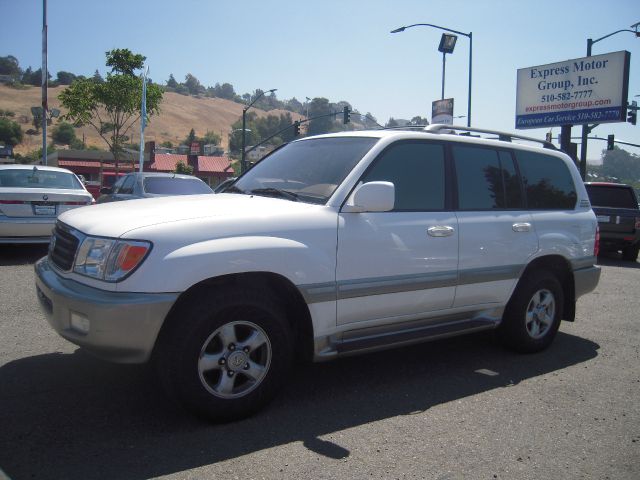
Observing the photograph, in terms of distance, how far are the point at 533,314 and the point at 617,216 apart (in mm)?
9032

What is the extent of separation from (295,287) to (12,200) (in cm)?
681

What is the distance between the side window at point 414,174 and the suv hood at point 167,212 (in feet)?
2.26

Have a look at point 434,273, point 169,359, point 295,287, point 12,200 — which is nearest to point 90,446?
point 169,359

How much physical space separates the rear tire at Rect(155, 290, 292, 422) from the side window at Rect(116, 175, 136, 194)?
26.3ft

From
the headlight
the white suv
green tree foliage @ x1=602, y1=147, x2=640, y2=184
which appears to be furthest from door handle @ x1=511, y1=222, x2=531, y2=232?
green tree foliage @ x1=602, y1=147, x2=640, y2=184

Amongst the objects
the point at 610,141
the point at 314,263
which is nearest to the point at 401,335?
the point at 314,263

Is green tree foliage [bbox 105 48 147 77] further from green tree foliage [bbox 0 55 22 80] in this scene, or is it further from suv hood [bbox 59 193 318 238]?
green tree foliage [bbox 0 55 22 80]

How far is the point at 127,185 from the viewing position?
1098cm

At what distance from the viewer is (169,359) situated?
3.09 m

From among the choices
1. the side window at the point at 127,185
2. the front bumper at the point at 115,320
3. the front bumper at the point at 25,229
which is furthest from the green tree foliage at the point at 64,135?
the front bumper at the point at 115,320

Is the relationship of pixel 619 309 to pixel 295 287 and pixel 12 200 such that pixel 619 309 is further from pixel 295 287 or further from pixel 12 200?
pixel 12 200

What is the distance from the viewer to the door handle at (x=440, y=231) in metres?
4.10

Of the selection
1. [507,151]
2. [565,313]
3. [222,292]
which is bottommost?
[565,313]

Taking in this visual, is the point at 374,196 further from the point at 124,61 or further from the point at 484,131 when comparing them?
the point at 124,61
